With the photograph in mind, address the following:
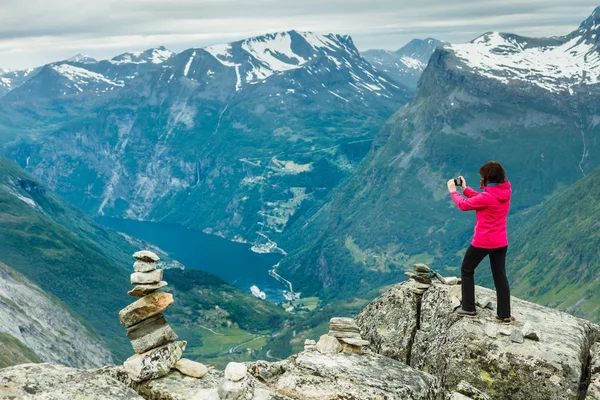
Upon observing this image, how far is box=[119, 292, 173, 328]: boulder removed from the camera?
27.1 metres

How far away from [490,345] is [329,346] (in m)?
7.41

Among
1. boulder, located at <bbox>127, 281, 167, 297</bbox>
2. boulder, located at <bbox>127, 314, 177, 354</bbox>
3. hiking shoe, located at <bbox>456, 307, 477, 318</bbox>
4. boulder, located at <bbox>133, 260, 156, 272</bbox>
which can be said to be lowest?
hiking shoe, located at <bbox>456, 307, 477, 318</bbox>

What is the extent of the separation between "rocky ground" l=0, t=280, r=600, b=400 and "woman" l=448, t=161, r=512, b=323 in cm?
104

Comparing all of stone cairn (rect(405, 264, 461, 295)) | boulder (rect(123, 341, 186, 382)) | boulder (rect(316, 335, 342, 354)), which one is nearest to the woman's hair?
stone cairn (rect(405, 264, 461, 295))

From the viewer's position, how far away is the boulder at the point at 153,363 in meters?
25.4

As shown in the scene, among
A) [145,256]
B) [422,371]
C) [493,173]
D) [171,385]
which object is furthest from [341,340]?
[493,173]

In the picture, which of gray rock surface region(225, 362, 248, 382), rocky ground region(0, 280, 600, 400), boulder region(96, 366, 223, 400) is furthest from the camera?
boulder region(96, 366, 223, 400)

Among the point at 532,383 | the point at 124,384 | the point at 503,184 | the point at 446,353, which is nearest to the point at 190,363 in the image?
the point at 124,384

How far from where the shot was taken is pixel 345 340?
30.1 metres

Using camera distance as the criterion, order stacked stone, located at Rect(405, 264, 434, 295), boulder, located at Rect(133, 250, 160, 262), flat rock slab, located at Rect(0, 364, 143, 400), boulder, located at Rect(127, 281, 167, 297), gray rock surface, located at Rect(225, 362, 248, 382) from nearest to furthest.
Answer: gray rock surface, located at Rect(225, 362, 248, 382) → flat rock slab, located at Rect(0, 364, 143, 400) → boulder, located at Rect(133, 250, 160, 262) → boulder, located at Rect(127, 281, 167, 297) → stacked stone, located at Rect(405, 264, 434, 295)

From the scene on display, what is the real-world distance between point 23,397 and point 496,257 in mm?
21313

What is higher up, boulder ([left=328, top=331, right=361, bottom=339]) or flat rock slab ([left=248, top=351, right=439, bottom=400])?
flat rock slab ([left=248, top=351, right=439, bottom=400])

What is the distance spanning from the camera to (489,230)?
29953 mm

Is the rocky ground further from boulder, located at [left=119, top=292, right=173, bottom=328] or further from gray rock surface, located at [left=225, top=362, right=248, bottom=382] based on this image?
boulder, located at [left=119, top=292, right=173, bottom=328]
